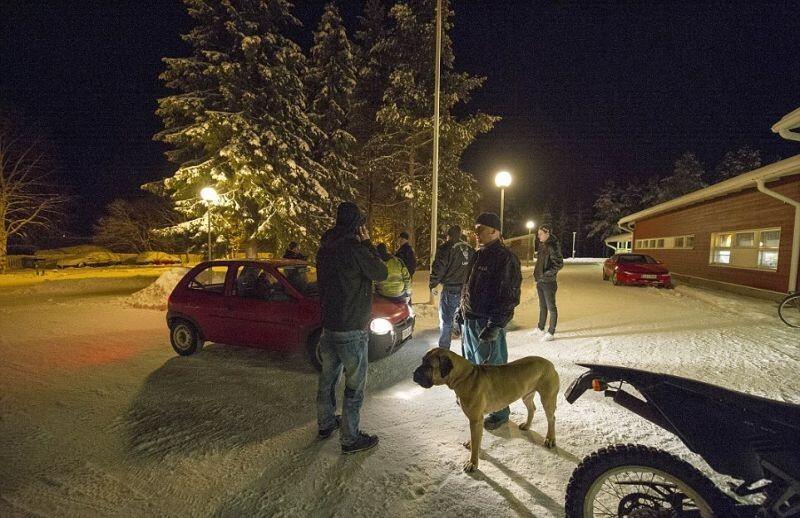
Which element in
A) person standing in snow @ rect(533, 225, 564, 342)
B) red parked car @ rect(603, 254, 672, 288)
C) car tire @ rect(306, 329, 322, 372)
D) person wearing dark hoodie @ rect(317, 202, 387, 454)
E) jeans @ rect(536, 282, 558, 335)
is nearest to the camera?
person wearing dark hoodie @ rect(317, 202, 387, 454)

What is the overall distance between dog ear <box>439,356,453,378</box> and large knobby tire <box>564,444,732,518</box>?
107 centimetres

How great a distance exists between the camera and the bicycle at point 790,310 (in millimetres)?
7750

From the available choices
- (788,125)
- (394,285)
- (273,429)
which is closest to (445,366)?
(273,429)

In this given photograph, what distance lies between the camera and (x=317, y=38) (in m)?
18.8

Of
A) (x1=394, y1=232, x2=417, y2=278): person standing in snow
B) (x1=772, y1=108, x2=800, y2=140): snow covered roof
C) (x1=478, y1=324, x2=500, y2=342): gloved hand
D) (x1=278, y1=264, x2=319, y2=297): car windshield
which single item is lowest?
(x1=478, y1=324, x2=500, y2=342): gloved hand

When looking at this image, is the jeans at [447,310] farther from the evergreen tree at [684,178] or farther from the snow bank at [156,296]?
the evergreen tree at [684,178]

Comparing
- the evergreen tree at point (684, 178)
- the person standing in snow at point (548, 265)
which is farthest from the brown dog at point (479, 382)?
the evergreen tree at point (684, 178)

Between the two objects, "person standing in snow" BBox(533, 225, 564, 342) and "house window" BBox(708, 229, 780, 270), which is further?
"house window" BBox(708, 229, 780, 270)

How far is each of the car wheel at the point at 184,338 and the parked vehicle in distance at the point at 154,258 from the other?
25264 millimetres

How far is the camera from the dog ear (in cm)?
291

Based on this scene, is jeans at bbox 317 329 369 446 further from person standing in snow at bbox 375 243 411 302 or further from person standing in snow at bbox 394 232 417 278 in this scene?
person standing in snow at bbox 394 232 417 278

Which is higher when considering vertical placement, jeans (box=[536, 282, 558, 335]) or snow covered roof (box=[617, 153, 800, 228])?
snow covered roof (box=[617, 153, 800, 228])

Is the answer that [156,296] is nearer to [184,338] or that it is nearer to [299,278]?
[184,338]

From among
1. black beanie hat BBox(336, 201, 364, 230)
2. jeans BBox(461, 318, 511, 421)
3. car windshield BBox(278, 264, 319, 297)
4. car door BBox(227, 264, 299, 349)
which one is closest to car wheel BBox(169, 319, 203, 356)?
car door BBox(227, 264, 299, 349)
